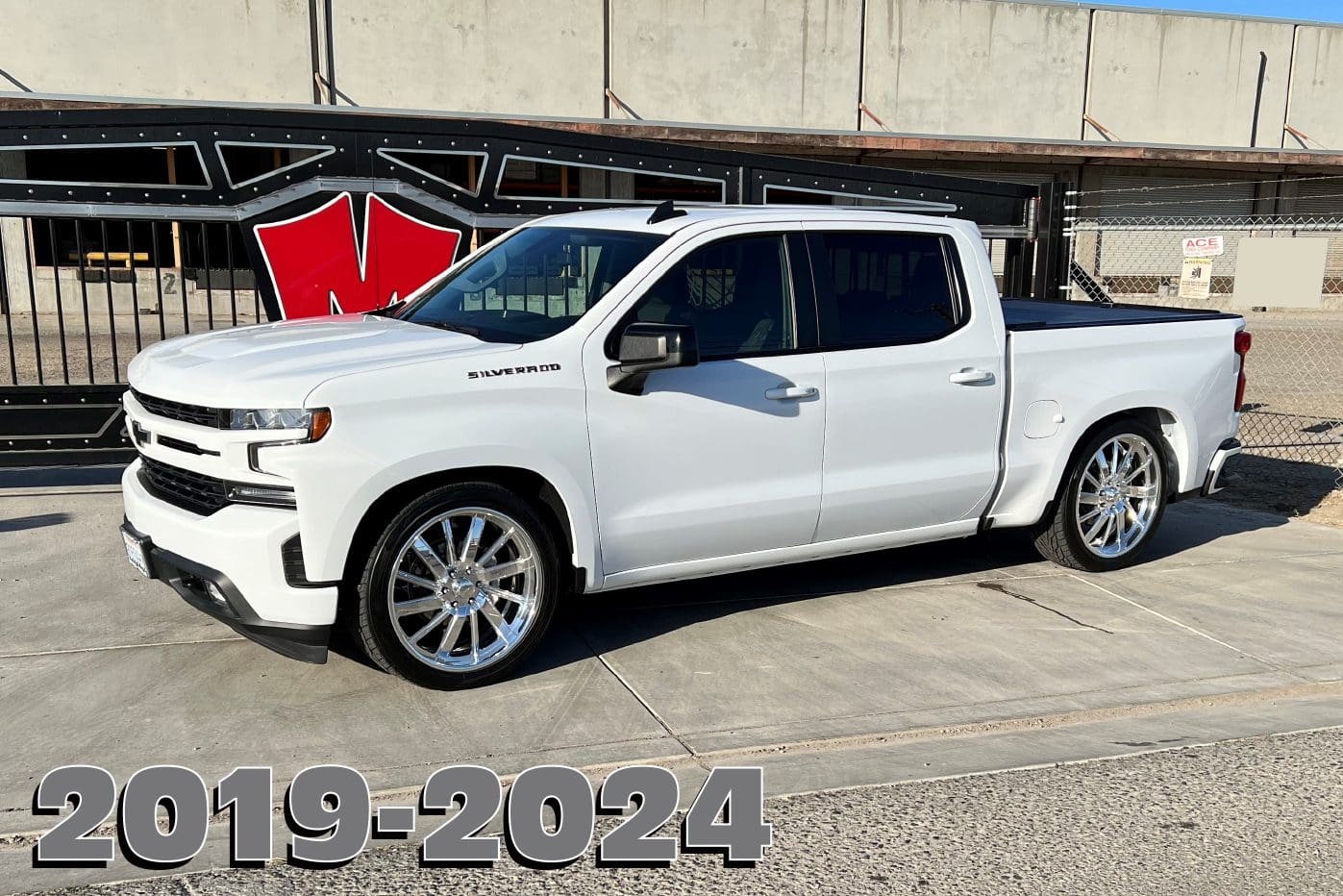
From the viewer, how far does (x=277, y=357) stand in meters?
4.66

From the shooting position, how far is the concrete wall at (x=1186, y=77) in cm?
3019

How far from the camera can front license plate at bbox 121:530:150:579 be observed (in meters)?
4.81

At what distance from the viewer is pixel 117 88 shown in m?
22.9

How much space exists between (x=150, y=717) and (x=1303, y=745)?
14.1ft

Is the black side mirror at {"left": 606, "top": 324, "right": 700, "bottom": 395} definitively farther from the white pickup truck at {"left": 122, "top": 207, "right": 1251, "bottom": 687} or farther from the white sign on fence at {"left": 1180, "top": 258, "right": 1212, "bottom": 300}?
the white sign on fence at {"left": 1180, "top": 258, "right": 1212, "bottom": 300}

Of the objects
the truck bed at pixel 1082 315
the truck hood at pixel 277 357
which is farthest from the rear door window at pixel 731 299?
the truck bed at pixel 1082 315

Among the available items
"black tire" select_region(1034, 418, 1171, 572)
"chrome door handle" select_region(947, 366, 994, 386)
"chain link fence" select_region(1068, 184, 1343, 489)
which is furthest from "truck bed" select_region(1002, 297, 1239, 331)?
"chain link fence" select_region(1068, 184, 1343, 489)

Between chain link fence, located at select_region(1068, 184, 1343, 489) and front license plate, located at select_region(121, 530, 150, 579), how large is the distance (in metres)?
6.96

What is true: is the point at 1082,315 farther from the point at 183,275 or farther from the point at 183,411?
the point at 183,275

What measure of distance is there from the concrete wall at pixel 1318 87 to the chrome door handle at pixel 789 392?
31.8 metres

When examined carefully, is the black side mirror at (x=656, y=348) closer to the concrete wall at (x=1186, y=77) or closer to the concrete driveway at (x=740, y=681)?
the concrete driveway at (x=740, y=681)

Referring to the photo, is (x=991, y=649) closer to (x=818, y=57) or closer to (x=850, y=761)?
(x=850, y=761)

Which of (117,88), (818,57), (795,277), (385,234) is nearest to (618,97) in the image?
(818,57)

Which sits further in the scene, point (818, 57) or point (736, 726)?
point (818, 57)
